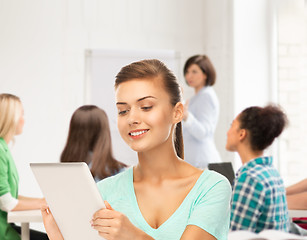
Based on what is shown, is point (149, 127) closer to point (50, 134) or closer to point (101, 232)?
point (101, 232)

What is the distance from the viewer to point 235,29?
4723 millimetres

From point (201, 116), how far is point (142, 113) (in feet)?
8.87

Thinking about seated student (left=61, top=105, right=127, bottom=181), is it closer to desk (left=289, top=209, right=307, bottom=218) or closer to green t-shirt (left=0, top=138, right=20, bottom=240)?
green t-shirt (left=0, top=138, right=20, bottom=240)

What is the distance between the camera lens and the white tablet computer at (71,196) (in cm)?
91

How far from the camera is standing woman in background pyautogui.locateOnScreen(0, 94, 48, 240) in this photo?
2441mm

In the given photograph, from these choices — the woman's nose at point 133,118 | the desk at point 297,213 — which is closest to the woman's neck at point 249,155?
the desk at point 297,213

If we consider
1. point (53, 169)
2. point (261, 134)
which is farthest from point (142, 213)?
point (261, 134)

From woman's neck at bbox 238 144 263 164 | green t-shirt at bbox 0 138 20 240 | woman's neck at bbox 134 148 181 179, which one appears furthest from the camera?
green t-shirt at bbox 0 138 20 240

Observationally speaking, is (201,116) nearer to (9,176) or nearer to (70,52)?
(9,176)

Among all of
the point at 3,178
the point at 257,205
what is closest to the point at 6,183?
the point at 3,178

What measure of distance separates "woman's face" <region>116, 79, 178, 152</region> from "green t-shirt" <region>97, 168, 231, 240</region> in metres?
0.12

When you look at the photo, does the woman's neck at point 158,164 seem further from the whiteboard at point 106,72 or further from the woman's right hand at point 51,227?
the whiteboard at point 106,72

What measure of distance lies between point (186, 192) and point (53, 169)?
300mm

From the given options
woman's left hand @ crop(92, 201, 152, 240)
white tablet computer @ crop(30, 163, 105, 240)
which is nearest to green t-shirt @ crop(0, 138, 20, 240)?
white tablet computer @ crop(30, 163, 105, 240)
